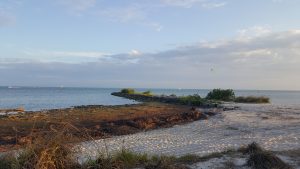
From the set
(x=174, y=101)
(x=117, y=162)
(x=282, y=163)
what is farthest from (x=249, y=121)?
(x=174, y=101)

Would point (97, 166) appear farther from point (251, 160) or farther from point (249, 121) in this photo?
point (249, 121)

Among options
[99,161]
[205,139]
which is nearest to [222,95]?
[205,139]

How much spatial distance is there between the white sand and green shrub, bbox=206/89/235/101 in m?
26.7

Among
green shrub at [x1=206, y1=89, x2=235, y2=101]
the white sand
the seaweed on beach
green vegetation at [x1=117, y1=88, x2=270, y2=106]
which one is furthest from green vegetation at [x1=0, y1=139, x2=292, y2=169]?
green shrub at [x1=206, y1=89, x2=235, y2=101]

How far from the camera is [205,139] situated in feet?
50.1

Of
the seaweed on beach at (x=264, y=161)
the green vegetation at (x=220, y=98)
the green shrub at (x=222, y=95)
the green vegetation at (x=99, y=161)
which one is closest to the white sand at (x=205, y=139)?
the green vegetation at (x=99, y=161)

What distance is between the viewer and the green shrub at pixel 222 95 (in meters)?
46.8

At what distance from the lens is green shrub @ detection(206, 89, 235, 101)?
154ft

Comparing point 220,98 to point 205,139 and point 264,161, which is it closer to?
point 205,139

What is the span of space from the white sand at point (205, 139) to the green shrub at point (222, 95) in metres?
26.7

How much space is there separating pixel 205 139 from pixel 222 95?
33.1 metres

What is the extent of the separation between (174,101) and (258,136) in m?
29.1

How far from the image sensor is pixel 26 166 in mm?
8219

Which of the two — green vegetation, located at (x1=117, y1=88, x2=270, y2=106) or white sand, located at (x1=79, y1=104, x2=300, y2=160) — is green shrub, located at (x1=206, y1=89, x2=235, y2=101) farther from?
white sand, located at (x1=79, y1=104, x2=300, y2=160)
